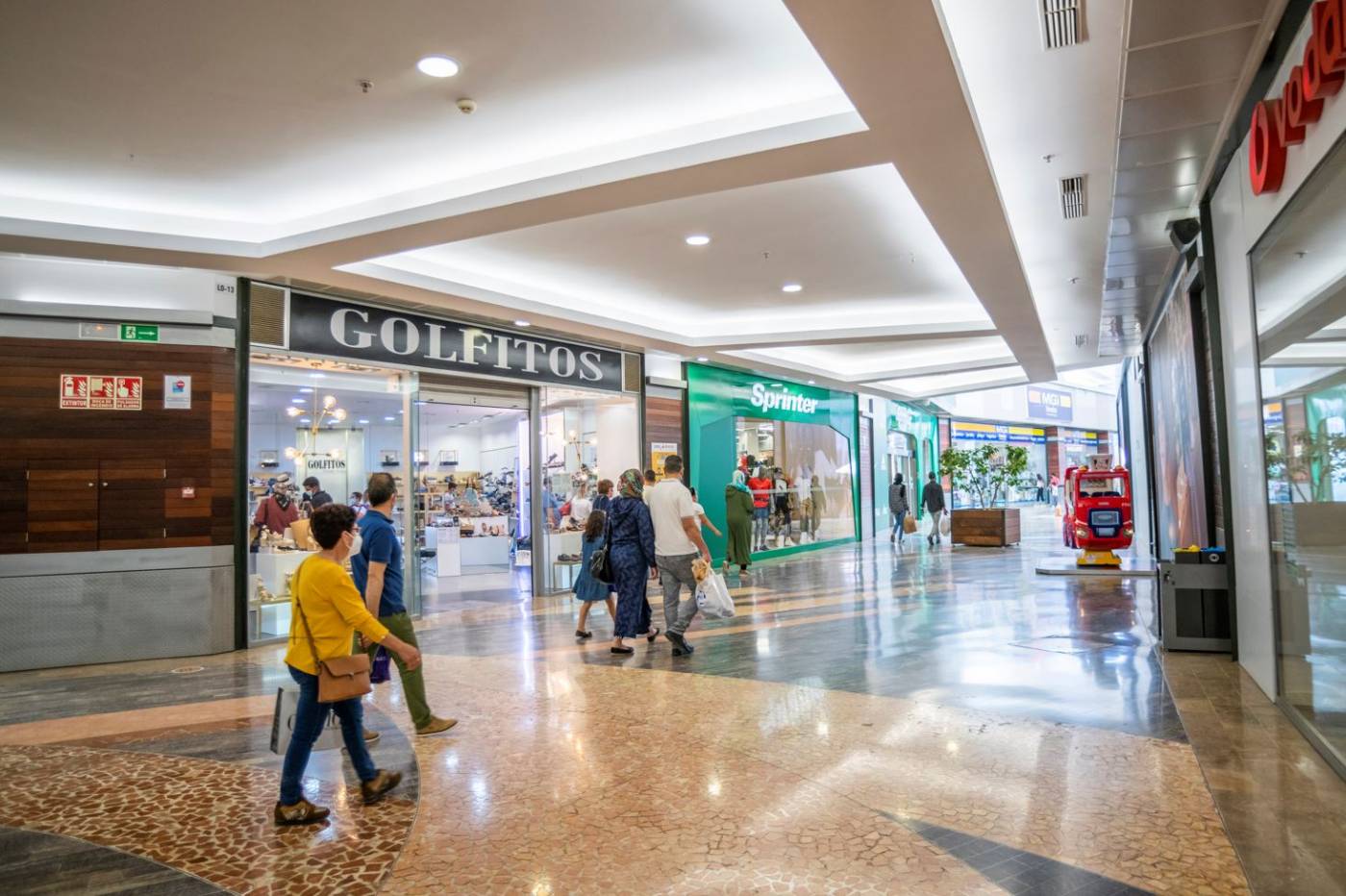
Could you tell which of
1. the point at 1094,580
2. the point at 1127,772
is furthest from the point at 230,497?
the point at 1094,580

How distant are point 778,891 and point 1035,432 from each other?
39478 mm

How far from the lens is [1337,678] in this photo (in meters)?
3.53

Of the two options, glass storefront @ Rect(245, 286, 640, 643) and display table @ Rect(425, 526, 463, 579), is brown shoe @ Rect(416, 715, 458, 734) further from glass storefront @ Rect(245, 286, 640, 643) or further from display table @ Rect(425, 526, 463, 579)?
display table @ Rect(425, 526, 463, 579)

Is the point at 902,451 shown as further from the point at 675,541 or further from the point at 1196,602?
the point at 675,541

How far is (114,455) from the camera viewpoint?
728 cm

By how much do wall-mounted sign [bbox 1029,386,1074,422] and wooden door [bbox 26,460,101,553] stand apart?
31324 mm

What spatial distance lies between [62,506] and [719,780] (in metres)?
6.48

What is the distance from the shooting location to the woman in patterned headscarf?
6.55m

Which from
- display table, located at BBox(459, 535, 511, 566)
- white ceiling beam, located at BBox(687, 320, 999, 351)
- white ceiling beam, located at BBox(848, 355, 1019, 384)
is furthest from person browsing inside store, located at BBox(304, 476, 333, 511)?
white ceiling beam, located at BBox(848, 355, 1019, 384)

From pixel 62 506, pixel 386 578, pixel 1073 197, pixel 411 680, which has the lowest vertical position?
pixel 411 680

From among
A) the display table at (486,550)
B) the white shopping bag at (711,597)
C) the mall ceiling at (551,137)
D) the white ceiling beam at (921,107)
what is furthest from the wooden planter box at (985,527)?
the white shopping bag at (711,597)

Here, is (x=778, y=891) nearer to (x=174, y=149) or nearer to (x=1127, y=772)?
(x=1127, y=772)

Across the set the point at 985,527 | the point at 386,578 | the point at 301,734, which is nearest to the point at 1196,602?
the point at 386,578

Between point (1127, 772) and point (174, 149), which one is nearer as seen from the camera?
point (1127, 772)
